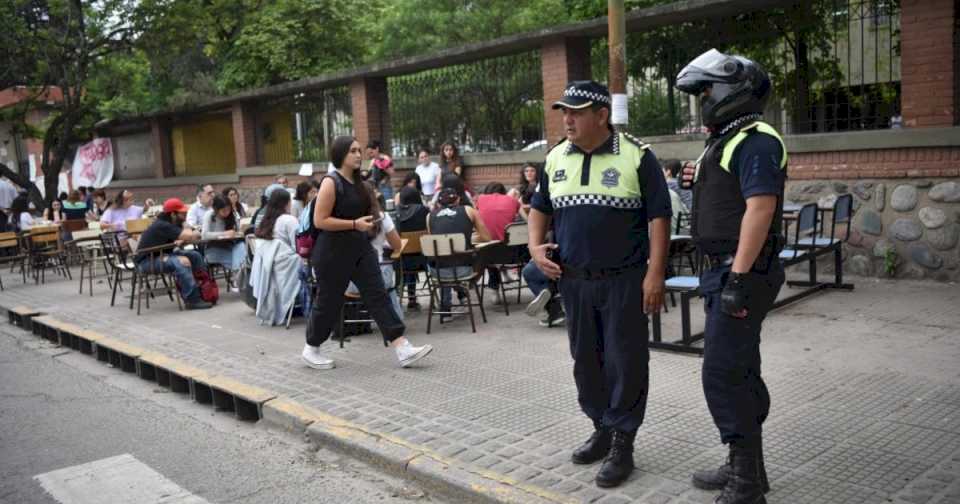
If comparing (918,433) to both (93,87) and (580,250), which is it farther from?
(93,87)

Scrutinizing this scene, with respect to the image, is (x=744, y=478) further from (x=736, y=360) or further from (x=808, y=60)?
(x=808, y=60)

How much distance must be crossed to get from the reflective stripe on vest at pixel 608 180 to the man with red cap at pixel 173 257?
7815 mm

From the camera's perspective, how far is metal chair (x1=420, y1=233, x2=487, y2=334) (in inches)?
337

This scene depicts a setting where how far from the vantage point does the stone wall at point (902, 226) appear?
9.30 m

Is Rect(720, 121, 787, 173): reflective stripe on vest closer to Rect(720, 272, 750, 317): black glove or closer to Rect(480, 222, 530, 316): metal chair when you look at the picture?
Rect(720, 272, 750, 317): black glove

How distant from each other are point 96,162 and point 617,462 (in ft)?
87.9

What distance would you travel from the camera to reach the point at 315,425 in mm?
5914

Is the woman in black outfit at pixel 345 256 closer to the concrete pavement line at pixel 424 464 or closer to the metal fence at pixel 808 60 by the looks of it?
the concrete pavement line at pixel 424 464

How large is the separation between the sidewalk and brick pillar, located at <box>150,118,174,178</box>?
54.2ft

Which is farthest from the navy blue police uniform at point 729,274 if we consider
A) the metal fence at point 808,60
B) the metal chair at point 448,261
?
the metal fence at point 808,60

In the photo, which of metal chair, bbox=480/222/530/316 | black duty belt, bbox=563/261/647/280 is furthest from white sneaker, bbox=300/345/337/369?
black duty belt, bbox=563/261/647/280

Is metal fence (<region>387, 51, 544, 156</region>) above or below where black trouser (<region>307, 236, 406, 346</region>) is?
above

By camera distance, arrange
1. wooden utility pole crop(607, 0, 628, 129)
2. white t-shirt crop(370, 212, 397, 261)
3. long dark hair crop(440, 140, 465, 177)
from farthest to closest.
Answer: long dark hair crop(440, 140, 465, 177), wooden utility pole crop(607, 0, 628, 129), white t-shirt crop(370, 212, 397, 261)

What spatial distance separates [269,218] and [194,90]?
1960 centimetres
